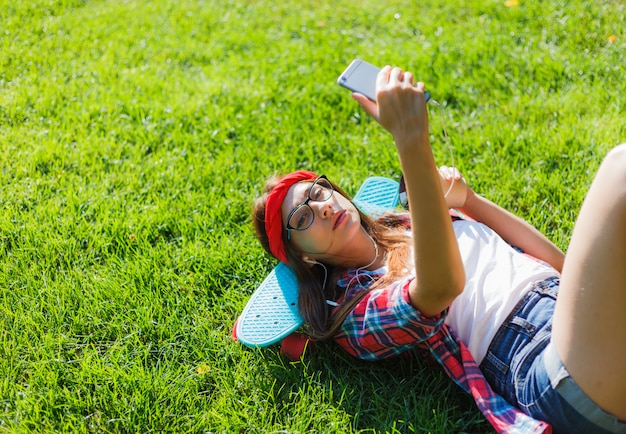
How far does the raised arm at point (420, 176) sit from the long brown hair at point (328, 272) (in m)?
0.59

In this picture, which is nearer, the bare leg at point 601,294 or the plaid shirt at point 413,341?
the bare leg at point 601,294

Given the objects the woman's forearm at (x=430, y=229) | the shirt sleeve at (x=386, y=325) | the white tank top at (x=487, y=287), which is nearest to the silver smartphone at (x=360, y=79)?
the woman's forearm at (x=430, y=229)

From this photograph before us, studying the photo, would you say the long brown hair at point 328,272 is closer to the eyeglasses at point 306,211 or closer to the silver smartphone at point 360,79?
the eyeglasses at point 306,211

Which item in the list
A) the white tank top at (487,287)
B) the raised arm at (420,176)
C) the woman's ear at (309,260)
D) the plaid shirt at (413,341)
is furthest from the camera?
the woman's ear at (309,260)

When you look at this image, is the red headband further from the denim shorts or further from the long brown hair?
the denim shorts

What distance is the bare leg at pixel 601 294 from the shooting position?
5.98ft

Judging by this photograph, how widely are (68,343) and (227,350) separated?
0.76 metres

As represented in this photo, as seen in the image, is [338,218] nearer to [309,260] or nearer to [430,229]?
[309,260]

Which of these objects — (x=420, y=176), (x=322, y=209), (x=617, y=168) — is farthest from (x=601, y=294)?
(x=322, y=209)

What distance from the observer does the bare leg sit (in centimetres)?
182

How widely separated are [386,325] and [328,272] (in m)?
0.61

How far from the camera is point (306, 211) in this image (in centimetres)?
261

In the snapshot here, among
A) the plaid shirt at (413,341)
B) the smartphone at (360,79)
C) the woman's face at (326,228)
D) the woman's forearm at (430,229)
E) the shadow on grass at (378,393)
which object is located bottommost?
the shadow on grass at (378,393)

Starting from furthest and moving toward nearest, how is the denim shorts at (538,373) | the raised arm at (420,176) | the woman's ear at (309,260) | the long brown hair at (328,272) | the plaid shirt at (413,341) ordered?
the woman's ear at (309,260), the long brown hair at (328,272), the plaid shirt at (413,341), the denim shorts at (538,373), the raised arm at (420,176)
